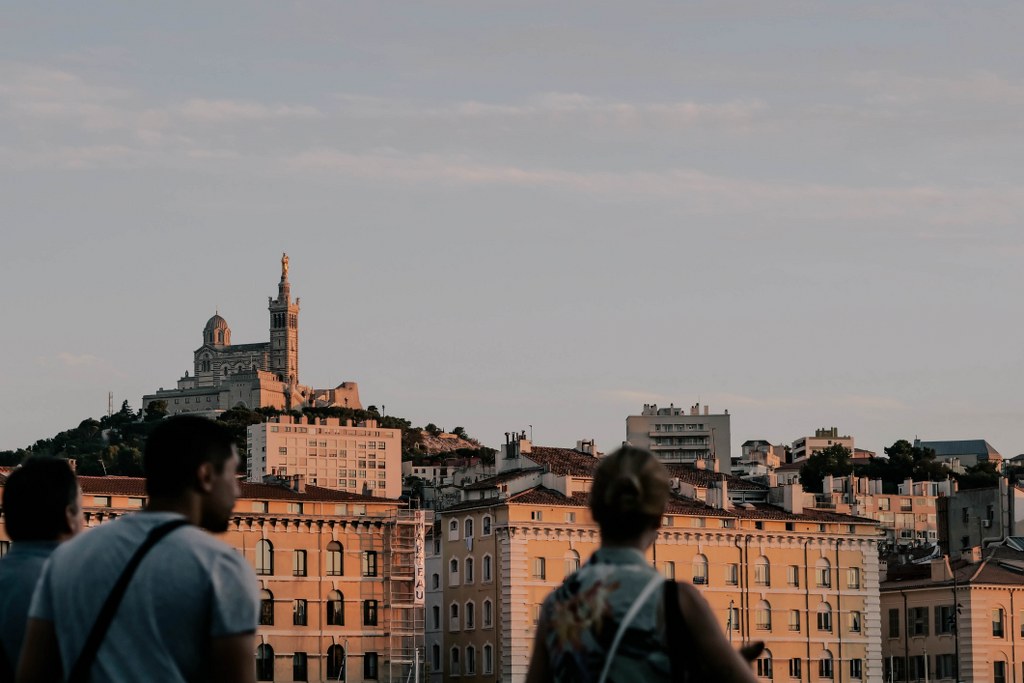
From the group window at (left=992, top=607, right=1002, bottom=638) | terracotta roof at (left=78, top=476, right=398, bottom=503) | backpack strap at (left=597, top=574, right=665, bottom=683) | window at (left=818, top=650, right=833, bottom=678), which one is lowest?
window at (left=818, top=650, right=833, bottom=678)

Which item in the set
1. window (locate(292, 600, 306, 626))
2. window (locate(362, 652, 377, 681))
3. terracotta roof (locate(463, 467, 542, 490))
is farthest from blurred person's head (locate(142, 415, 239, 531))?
terracotta roof (locate(463, 467, 542, 490))

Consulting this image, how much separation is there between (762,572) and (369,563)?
60.4 ft

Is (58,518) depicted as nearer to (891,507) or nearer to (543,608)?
(543,608)

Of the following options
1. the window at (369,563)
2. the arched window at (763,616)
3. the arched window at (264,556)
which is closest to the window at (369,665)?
the window at (369,563)

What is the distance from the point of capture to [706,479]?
4203 inches

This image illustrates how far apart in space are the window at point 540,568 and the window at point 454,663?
5.57m

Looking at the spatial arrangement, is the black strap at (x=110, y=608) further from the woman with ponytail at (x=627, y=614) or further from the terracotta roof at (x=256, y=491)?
the terracotta roof at (x=256, y=491)

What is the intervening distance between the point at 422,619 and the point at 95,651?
276ft

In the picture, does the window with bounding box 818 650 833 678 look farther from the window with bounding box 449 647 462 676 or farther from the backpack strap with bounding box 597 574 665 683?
the backpack strap with bounding box 597 574 665 683

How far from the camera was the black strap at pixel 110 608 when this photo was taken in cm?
762

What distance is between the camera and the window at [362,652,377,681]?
8869 cm

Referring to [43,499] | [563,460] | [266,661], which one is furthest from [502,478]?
[43,499]

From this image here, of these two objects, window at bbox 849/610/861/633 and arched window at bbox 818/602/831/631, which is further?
window at bbox 849/610/861/633

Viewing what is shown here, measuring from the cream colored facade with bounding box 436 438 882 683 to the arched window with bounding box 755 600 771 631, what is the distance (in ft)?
0.20
